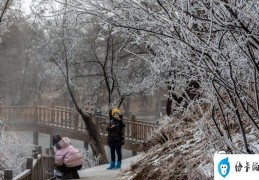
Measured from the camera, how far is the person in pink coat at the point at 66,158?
1009 centimetres

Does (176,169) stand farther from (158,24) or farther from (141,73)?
(141,73)

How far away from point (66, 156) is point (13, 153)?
3.32 m

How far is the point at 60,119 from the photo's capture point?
23.7 m

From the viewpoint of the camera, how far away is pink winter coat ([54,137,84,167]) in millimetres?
10086

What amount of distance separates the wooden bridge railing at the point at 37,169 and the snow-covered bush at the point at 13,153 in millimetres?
700

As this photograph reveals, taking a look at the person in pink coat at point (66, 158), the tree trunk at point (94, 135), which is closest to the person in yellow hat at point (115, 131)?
the person in pink coat at point (66, 158)

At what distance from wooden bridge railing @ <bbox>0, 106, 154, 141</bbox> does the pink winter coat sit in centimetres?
949

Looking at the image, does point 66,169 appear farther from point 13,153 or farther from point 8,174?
point 8,174

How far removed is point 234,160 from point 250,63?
3.48 feet

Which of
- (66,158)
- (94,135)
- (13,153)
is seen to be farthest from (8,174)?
(94,135)

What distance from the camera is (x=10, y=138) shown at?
14.6m

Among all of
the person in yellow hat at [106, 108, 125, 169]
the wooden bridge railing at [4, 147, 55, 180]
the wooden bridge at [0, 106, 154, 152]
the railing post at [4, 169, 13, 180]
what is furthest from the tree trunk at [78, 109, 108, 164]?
the railing post at [4, 169, 13, 180]

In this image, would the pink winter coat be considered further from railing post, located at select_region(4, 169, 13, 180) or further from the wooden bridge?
the wooden bridge

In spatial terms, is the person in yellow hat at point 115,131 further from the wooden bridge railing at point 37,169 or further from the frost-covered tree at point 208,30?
the frost-covered tree at point 208,30
